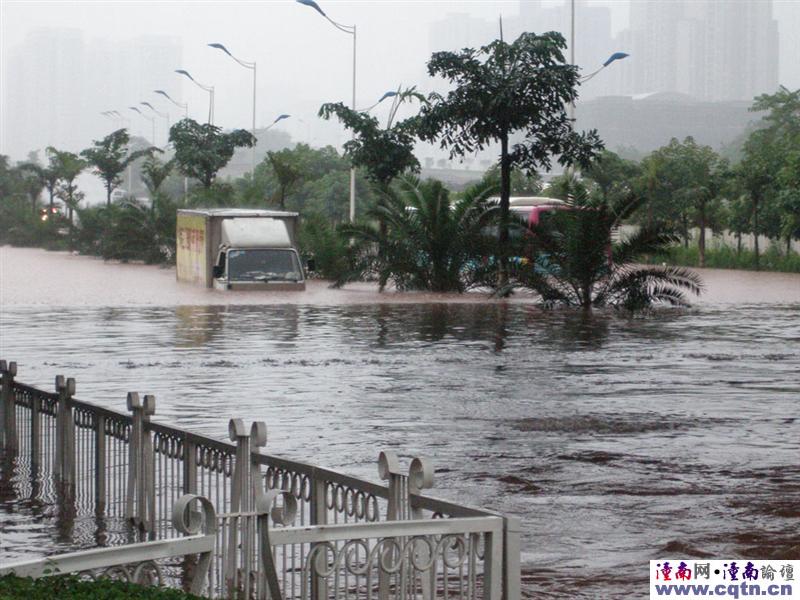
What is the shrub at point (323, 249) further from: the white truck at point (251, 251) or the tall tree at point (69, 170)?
the tall tree at point (69, 170)

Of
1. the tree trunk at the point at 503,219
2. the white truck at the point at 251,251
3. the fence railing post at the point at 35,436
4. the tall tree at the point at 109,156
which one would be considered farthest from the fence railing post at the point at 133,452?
the tall tree at the point at 109,156

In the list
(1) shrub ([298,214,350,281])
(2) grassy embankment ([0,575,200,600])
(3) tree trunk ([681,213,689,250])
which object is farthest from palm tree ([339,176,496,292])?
(2) grassy embankment ([0,575,200,600])

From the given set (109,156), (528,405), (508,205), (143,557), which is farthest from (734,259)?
(143,557)

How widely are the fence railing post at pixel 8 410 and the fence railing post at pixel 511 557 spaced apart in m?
6.40

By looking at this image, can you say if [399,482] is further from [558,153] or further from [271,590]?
[558,153]

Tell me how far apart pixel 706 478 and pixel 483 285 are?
2550cm

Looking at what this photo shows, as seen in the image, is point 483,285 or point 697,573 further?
point 483,285

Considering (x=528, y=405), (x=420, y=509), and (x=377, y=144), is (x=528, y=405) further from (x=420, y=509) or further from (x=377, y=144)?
(x=377, y=144)

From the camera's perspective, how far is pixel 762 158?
188 feet

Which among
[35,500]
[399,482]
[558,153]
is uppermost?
[558,153]

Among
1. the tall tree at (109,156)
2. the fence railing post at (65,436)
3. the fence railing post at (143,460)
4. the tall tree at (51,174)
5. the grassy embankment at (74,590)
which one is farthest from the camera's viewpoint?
the tall tree at (51,174)

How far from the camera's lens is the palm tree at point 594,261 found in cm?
3123

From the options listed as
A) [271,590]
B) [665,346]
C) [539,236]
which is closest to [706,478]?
[271,590]

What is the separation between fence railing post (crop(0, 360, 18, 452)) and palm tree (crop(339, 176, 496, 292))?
2459cm
